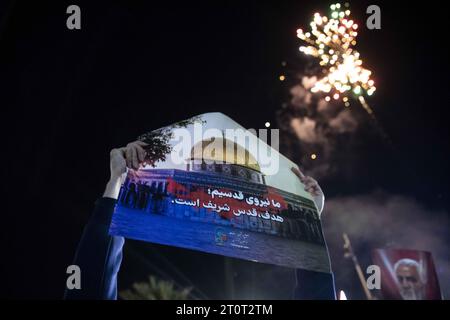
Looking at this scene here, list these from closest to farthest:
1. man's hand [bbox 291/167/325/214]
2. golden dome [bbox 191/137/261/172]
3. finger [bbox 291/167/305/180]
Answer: golden dome [bbox 191/137/261/172] < man's hand [bbox 291/167/325/214] < finger [bbox 291/167/305/180]

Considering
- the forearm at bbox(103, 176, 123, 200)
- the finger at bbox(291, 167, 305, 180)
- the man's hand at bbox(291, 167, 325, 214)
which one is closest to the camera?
the forearm at bbox(103, 176, 123, 200)

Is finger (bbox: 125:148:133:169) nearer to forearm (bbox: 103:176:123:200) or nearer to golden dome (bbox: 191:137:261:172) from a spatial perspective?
forearm (bbox: 103:176:123:200)

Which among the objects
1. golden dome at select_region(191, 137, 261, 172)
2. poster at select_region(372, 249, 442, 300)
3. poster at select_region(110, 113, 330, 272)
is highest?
golden dome at select_region(191, 137, 261, 172)

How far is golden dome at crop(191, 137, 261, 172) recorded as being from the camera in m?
6.45

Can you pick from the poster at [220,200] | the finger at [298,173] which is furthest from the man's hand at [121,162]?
the finger at [298,173]

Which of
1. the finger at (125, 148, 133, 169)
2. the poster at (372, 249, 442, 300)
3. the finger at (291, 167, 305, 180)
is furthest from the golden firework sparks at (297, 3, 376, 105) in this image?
the finger at (125, 148, 133, 169)

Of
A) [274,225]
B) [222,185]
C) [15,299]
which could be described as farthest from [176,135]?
[15,299]

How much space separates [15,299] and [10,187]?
186 centimetres

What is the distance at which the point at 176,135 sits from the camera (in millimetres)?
6617

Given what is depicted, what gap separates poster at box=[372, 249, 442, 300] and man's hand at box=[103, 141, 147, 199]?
16.8 ft

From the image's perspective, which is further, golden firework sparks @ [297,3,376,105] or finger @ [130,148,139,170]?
golden firework sparks @ [297,3,376,105]

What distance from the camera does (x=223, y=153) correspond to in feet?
21.6

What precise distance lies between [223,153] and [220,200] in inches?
38.0

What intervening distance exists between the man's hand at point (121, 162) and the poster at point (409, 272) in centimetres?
511
